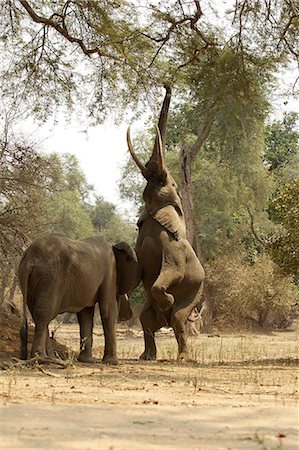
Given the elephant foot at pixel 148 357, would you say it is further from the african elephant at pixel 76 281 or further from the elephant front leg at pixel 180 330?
the african elephant at pixel 76 281

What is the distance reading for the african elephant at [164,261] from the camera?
44.8 feet

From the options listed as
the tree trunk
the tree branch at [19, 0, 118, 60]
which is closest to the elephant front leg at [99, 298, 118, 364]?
the tree branch at [19, 0, 118, 60]

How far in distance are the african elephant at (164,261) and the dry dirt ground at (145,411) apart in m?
3.36

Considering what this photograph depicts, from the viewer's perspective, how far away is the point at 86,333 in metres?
12.9

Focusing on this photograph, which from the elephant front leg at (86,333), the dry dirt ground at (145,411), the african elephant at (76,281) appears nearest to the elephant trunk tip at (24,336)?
the african elephant at (76,281)

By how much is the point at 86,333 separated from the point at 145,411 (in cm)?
666

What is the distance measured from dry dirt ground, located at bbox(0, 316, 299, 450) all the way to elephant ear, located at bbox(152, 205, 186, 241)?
3.95 meters

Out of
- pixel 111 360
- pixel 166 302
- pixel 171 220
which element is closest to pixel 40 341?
pixel 111 360

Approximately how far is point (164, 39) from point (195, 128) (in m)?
18.3

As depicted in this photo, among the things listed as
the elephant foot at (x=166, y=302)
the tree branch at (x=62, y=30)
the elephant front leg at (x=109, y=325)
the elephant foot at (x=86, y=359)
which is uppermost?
the tree branch at (x=62, y=30)

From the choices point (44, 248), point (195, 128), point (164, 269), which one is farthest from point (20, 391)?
point (195, 128)

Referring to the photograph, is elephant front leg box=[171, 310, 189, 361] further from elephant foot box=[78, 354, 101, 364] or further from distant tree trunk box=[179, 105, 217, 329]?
distant tree trunk box=[179, 105, 217, 329]

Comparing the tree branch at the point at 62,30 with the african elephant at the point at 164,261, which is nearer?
the african elephant at the point at 164,261

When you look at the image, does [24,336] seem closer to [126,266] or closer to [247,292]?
[126,266]
